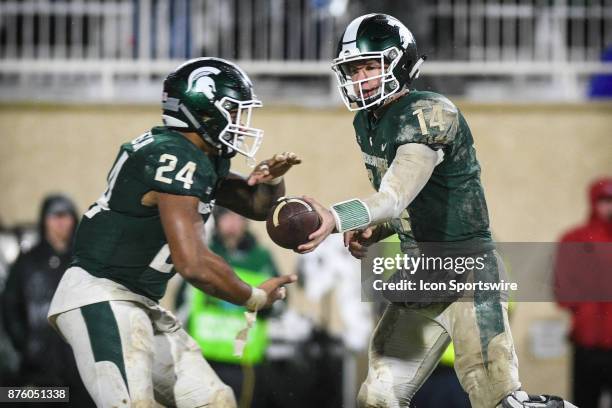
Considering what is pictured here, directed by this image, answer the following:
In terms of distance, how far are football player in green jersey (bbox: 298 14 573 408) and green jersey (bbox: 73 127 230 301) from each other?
23.0 inches

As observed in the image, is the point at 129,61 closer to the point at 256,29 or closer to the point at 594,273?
the point at 256,29

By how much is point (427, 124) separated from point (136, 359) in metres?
1.40

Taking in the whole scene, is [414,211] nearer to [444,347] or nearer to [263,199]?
[444,347]

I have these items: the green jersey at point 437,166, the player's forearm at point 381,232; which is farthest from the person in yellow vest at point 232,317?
the green jersey at point 437,166

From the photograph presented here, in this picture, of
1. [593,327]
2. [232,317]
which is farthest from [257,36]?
[593,327]

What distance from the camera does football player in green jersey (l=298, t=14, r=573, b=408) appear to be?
4.25m

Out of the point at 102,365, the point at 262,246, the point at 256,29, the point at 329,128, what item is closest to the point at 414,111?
the point at 102,365

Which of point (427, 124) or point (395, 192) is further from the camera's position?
point (427, 124)

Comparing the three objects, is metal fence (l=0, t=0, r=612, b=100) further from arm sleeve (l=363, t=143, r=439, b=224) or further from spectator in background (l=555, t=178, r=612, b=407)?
arm sleeve (l=363, t=143, r=439, b=224)

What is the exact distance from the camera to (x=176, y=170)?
171 inches

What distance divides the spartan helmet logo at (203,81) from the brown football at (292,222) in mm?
610

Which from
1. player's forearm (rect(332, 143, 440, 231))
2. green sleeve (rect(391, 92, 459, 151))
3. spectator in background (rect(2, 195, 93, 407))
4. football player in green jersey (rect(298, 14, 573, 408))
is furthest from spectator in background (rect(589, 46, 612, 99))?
player's forearm (rect(332, 143, 440, 231))

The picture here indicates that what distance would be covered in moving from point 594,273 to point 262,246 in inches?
88.0

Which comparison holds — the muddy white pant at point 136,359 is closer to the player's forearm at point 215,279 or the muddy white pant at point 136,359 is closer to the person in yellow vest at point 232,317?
the player's forearm at point 215,279
